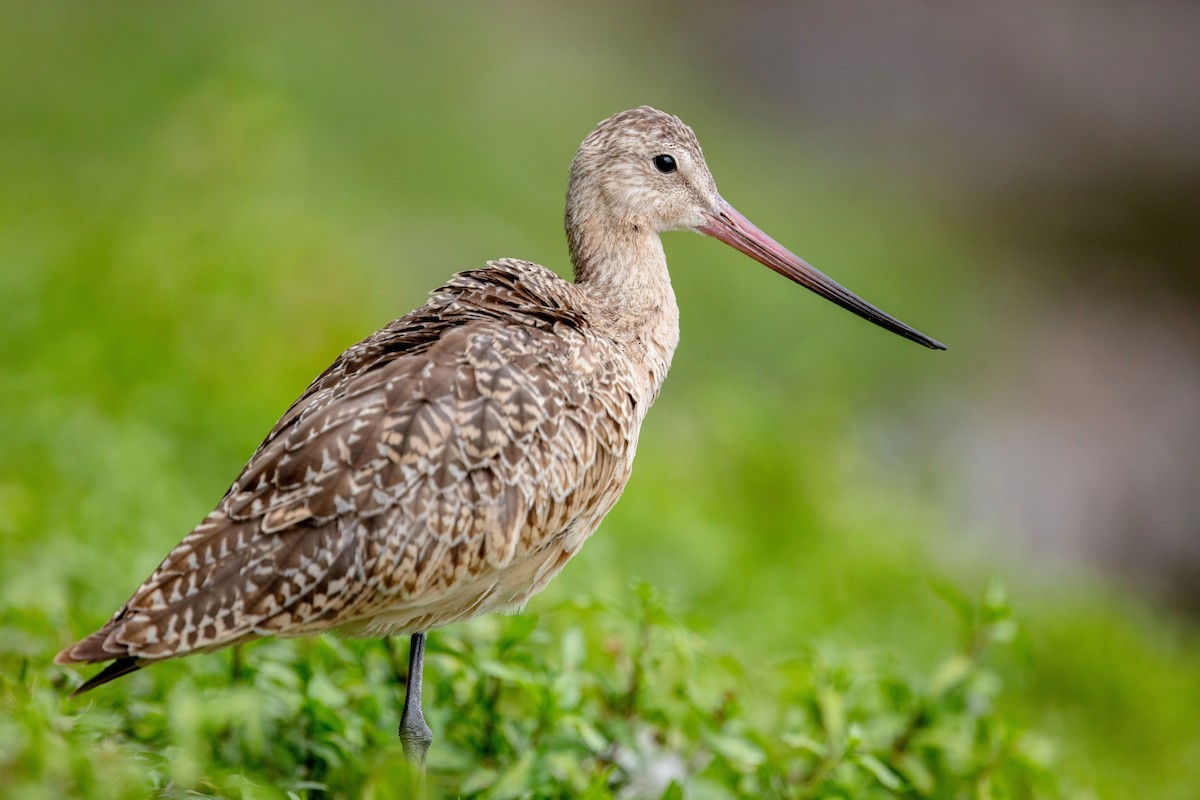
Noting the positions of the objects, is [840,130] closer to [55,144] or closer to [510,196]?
[510,196]

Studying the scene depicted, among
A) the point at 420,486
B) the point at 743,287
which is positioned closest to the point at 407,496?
the point at 420,486

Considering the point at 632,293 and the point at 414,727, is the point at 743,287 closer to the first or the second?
the point at 632,293

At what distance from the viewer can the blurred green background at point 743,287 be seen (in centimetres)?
708

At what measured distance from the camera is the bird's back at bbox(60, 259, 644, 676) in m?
3.41

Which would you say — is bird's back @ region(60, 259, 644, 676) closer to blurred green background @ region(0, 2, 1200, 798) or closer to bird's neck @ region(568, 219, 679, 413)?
bird's neck @ region(568, 219, 679, 413)

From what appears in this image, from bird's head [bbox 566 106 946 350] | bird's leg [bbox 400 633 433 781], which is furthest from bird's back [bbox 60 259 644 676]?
bird's head [bbox 566 106 946 350]

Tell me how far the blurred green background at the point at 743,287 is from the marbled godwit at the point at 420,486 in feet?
1.75

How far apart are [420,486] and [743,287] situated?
9.47 metres

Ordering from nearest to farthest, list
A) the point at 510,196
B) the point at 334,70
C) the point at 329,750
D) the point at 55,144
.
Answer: the point at 329,750
the point at 55,144
the point at 510,196
the point at 334,70

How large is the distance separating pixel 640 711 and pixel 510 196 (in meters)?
9.03

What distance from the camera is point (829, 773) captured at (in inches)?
159

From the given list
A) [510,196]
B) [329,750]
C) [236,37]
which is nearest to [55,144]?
[236,37]

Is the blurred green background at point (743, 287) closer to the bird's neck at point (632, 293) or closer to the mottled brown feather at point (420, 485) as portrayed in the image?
the mottled brown feather at point (420, 485)

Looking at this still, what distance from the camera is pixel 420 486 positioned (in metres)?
3.54
